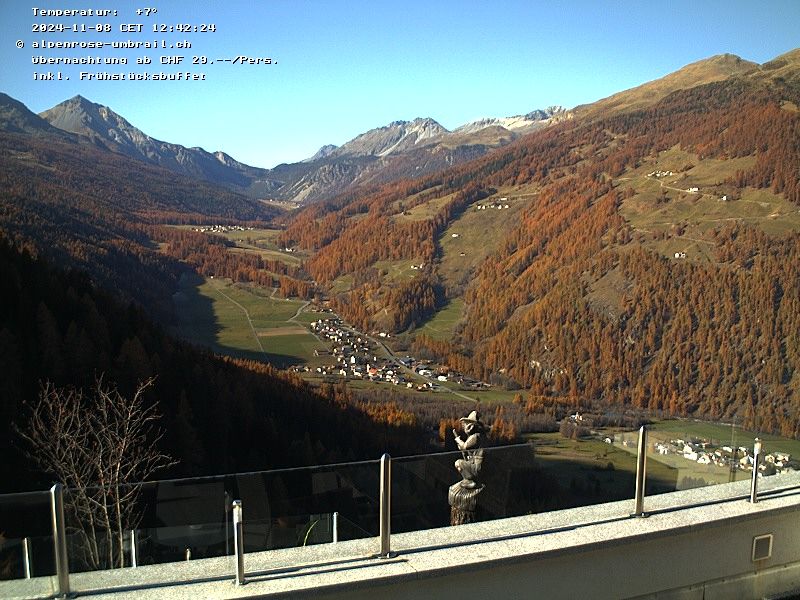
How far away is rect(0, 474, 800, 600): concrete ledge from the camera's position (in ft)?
17.8

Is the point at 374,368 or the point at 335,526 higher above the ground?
the point at 335,526

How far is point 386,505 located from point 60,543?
2.54m

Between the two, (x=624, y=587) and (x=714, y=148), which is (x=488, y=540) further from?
(x=714, y=148)

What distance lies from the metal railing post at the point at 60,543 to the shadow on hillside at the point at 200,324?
2833 inches

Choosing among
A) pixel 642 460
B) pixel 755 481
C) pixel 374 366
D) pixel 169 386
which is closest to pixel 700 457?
pixel 755 481

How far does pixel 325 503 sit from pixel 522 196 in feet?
433

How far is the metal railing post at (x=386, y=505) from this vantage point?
5.91 m

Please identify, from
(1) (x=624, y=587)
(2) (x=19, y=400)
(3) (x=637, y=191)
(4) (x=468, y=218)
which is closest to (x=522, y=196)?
(4) (x=468, y=218)

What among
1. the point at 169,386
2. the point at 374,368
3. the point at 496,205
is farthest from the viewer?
the point at 496,205

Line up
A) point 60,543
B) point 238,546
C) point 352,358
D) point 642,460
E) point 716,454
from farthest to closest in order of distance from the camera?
point 352,358 < point 716,454 < point 642,460 < point 238,546 < point 60,543

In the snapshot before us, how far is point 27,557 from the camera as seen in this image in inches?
209

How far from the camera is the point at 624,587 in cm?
638

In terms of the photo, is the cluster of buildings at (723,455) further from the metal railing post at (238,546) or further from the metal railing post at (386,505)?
the metal railing post at (238,546)

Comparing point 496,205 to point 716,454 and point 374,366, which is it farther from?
point 716,454
